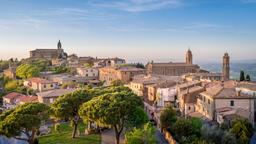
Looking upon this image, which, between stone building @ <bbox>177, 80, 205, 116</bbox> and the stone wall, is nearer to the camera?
the stone wall

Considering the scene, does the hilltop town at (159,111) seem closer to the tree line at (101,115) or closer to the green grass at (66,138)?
the tree line at (101,115)

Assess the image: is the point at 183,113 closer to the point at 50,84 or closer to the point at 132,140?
the point at 132,140

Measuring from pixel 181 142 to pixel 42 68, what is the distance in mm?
94046

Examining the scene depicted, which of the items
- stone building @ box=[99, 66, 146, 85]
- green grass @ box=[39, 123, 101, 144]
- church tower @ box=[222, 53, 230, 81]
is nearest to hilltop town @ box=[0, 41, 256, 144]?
green grass @ box=[39, 123, 101, 144]

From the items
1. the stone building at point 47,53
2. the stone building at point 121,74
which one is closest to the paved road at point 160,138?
the stone building at point 121,74

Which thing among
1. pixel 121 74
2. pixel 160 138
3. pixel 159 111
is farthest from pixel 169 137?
pixel 121 74

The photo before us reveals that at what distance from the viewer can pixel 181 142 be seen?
3131cm

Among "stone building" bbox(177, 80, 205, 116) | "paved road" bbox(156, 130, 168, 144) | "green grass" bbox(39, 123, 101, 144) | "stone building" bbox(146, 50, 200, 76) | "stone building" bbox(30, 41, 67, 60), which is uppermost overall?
"stone building" bbox(30, 41, 67, 60)

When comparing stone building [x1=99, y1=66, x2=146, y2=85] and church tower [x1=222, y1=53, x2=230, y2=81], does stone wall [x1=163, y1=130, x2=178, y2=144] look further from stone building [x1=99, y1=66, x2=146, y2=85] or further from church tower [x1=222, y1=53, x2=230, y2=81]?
church tower [x1=222, y1=53, x2=230, y2=81]

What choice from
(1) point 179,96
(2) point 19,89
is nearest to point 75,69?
(2) point 19,89

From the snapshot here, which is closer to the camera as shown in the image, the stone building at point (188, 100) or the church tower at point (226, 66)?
the stone building at point (188, 100)

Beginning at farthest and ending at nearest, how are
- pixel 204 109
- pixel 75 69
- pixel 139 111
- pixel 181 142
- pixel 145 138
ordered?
1. pixel 75 69
2. pixel 204 109
3. pixel 139 111
4. pixel 181 142
5. pixel 145 138

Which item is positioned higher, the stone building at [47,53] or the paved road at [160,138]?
the stone building at [47,53]

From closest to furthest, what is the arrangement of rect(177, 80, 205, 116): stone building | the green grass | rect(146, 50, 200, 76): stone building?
the green grass < rect(177, 80, 205, 116): stone building < rect(146, 50, 200, 76): stone building
